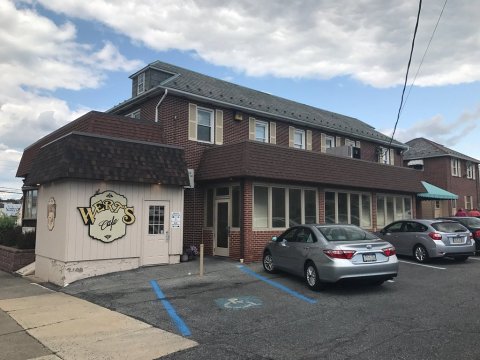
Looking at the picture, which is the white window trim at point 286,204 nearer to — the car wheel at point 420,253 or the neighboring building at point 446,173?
the car wheel at point 420,253

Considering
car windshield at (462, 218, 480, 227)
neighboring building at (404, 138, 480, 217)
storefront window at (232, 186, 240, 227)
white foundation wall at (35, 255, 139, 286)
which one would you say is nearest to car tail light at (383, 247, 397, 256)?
storefront window at (232, 186, 240, 227)

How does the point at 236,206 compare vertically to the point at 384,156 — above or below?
below

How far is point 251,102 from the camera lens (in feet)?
63.2

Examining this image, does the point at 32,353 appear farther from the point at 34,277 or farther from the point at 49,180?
the point at 34,277

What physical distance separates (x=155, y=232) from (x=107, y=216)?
5.72ft

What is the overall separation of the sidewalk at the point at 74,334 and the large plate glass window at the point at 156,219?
406 centimetres

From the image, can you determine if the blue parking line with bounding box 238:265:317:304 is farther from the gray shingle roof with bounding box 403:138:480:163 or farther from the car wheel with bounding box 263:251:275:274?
the gray shingle roof with bounding box 403:138:480:163

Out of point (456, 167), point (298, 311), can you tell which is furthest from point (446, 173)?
point (298, 311)

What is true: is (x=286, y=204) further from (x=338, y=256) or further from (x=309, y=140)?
(x=338, y=256)

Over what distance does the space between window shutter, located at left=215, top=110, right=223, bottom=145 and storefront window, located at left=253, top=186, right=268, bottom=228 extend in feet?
10.7

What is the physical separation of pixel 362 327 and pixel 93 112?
1107 cm

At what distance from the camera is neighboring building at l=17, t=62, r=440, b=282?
43.0 feet

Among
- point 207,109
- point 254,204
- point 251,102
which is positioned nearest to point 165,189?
point 254,204

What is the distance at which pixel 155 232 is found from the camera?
13.6 m
